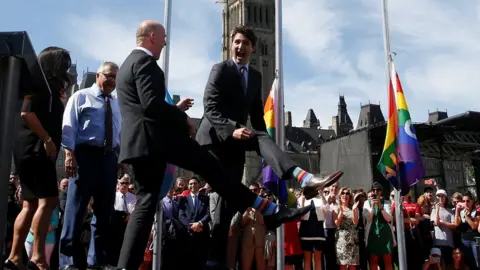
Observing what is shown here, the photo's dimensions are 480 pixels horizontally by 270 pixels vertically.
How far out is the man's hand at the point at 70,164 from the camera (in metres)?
4.88

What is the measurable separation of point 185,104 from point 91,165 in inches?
51.4

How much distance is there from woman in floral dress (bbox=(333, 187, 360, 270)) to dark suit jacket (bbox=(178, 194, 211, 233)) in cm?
269

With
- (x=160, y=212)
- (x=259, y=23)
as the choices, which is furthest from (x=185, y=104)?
(x=259, y=23)

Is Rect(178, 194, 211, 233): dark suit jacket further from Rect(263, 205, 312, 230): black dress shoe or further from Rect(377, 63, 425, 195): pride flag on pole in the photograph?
Rect(263, 205, 312, 230): black dress shoe

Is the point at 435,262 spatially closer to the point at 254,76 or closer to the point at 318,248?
the point at 318,248

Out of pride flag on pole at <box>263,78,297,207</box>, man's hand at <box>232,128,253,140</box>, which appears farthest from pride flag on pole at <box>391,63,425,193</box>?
man's hand at <box>232,128,253,140</box>

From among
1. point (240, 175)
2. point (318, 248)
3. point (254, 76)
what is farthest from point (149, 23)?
point (318, 248)

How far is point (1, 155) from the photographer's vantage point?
7.95 feet

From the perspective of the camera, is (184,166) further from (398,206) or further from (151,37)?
(398,206)

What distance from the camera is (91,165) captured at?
5051 mm

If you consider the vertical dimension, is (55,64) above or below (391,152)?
above

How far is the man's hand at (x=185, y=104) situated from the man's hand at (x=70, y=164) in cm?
132

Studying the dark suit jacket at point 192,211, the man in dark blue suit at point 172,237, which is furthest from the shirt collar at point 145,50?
the dark suit jacket at point 192,211

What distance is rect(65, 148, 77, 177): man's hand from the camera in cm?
488
